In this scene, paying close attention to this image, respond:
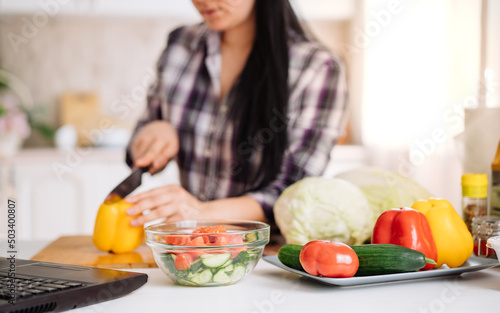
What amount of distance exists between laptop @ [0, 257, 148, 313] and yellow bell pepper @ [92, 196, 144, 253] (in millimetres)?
301

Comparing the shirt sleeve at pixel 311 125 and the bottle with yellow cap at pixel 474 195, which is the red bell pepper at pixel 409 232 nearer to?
the bottle with yellow cap at pixel 474 195

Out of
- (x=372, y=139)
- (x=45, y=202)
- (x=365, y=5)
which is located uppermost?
(x=365, y=5)

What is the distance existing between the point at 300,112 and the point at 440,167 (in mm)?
607

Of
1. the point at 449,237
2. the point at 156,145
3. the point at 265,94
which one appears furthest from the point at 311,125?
the point at 449,237

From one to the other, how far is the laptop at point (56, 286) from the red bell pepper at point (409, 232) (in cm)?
38

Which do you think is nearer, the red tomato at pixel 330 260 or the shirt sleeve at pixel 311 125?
the red tomato at pixel 330 260

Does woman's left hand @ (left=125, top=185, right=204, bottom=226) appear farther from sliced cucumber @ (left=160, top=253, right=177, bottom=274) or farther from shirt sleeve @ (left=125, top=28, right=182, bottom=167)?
shirt sleeve @ (left=125, top=28, right=182, bottom=167)

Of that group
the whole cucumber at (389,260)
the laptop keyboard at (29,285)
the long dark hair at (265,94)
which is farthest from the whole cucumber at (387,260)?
the long dark hair at (265,94)

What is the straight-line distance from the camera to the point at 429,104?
6.21 ft

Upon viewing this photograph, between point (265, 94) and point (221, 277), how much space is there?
2.58 feet

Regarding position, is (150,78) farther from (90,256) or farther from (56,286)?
(56,286)

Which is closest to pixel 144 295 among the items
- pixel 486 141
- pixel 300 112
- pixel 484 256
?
pixel 484 256

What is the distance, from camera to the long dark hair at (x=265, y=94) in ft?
4.75

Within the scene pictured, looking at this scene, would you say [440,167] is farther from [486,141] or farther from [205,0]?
[205,0]
